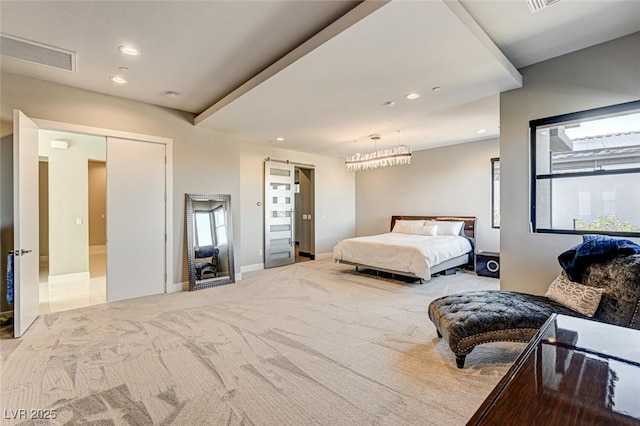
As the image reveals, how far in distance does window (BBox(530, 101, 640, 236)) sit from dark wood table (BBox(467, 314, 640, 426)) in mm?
2646

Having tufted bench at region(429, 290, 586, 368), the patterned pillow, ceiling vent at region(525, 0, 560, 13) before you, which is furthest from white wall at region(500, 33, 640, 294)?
ceiling vent at region(525, 0, 560, 13)

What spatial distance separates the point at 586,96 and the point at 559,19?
1.02m

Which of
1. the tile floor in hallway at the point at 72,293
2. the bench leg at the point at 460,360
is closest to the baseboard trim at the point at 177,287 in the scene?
the tile floor in hallway at the point at 72,293

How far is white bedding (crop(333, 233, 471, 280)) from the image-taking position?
4.96m

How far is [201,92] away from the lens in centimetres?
427

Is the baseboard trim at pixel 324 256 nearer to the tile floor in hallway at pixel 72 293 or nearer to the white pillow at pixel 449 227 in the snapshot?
the white pillow at pixel 449 227

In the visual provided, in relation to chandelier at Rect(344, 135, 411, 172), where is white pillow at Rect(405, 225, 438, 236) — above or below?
below

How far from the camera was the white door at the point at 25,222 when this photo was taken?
3076 millimetres

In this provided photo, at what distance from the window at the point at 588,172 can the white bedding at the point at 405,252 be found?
173 cm

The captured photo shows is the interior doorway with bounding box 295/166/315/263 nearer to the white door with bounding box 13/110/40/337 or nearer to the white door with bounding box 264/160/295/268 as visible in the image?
the white door with bounding box 264/160/295/268

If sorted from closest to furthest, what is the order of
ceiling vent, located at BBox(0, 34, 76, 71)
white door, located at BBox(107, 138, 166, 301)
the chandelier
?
1. ceiling vent, located at BBox(0, 34, 76, 71)
2. white door, located at BBox(107, 138, 166, 301)
3. the chandelier

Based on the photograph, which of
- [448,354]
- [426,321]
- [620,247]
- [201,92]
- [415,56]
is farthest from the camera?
[201,92]

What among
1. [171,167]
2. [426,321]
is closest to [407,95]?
[426,321]

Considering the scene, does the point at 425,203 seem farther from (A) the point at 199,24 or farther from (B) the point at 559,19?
(A) the point at 199,24
